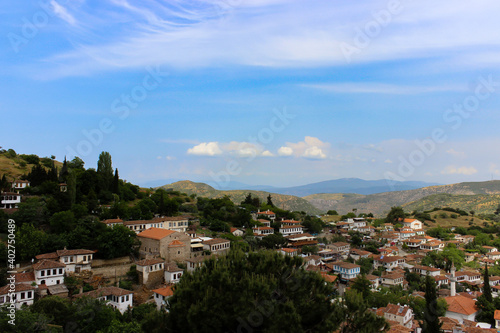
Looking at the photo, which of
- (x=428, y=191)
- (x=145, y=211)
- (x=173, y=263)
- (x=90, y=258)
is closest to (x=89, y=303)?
(x=90, y=258)

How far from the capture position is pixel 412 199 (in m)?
131

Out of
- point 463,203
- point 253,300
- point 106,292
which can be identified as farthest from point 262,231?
point 463,203

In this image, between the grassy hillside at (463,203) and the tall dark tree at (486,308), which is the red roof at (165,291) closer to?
the tall dark tree at (486,308)

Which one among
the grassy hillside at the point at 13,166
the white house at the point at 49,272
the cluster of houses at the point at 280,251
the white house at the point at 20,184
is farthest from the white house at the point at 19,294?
the grassy hillside at the point at 13,166

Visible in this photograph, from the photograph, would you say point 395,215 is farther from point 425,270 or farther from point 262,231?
point 262,231

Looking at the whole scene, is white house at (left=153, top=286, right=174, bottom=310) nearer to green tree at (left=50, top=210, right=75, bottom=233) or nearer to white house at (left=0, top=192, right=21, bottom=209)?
green tree at (left=50, top=210, right=75, bottom=233)

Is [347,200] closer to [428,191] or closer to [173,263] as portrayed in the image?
[428,191]

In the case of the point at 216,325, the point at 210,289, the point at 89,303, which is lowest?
the point at 89,303

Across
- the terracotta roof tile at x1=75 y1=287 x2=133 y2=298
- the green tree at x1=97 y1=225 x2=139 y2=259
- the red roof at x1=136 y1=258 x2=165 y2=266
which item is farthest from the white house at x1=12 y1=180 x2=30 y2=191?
the terracotta roof tile at x1=75 y1=287 x2=133 y2=298

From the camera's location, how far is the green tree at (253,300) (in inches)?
481

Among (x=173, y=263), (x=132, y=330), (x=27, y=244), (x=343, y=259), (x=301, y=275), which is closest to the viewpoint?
(x=301, y=275)

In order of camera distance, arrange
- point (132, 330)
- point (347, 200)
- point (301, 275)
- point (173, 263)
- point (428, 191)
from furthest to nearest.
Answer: point (347, 200)
point (428, 191)
point (173, 263)
point (132, 330)
point (301, 275)

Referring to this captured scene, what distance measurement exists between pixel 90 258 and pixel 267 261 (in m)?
17.4

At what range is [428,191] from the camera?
13125 centimetres
